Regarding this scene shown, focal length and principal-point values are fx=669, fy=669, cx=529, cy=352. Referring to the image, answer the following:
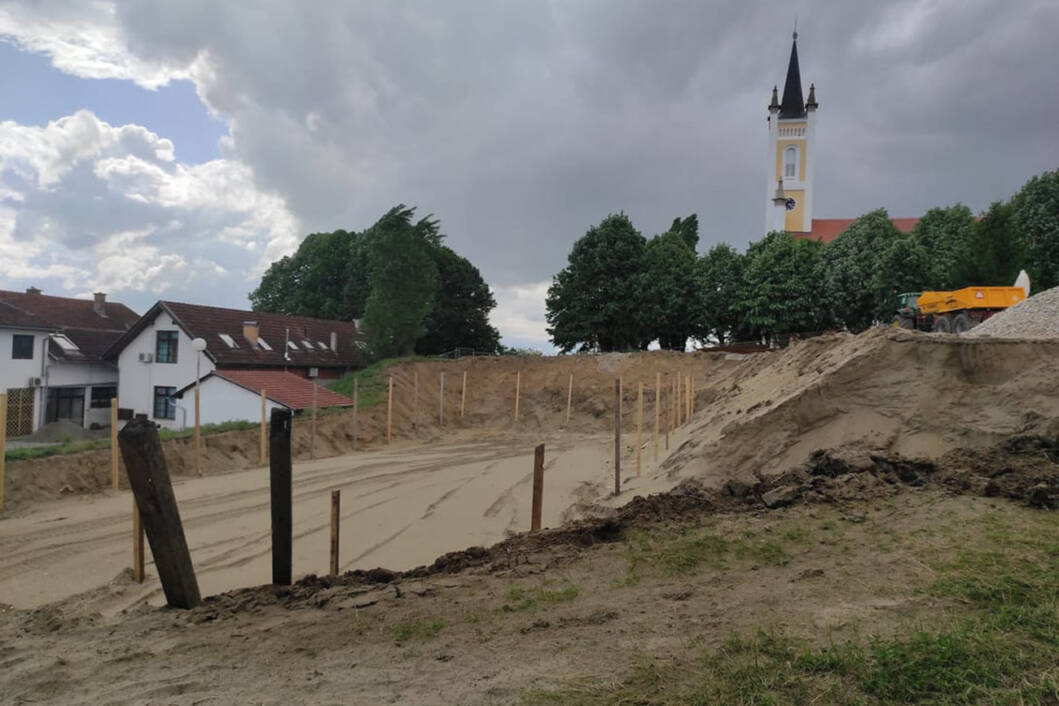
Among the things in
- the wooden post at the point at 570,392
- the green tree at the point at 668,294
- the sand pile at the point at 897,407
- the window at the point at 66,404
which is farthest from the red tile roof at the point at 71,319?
the sand pile at the point at 897,407

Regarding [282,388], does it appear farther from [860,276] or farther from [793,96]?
[793,96]

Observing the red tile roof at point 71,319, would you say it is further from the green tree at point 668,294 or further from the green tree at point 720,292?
the green tree at point 720,292

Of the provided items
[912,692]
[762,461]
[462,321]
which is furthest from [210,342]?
[912,692]

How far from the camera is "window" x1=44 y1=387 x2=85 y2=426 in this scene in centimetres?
2891

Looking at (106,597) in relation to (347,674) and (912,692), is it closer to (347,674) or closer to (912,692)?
(347,674)

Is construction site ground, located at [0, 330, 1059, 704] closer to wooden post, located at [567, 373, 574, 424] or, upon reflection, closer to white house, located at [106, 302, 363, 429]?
white house, located at [106, 302, 363, 429]

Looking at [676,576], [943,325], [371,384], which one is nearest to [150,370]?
[371,384]

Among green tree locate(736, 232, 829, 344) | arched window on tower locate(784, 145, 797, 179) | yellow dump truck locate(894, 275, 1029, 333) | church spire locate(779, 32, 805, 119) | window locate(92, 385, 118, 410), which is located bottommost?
window locate(92, 385, 118, 410)

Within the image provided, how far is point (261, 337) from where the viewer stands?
102 ft

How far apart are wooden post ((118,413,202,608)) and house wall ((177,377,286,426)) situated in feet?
52.3

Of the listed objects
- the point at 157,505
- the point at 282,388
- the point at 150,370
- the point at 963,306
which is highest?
the point at 963,306

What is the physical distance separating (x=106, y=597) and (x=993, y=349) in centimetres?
1293

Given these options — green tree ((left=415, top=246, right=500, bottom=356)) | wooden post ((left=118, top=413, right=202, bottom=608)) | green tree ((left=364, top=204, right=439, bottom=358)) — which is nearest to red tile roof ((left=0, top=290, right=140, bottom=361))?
green tree ((left=364, top=204, right=439, bottom=358))

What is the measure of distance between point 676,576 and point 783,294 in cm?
3084
